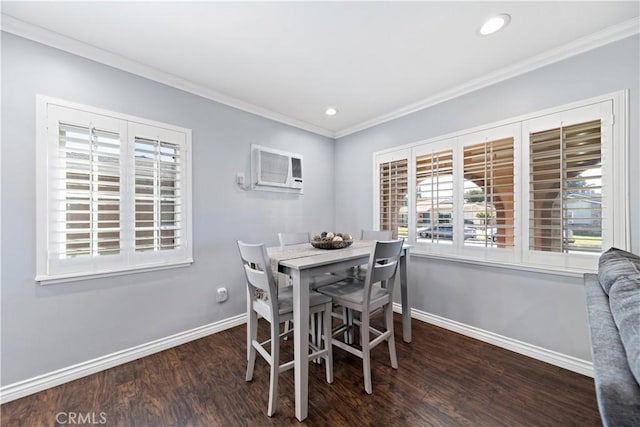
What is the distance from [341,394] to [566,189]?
90.6 inches

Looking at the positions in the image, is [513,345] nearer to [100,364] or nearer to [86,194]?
[100,364]

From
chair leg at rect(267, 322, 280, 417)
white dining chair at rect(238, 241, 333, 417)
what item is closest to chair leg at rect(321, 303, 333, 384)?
white dining chair at rect(238, 241, 333, 417)

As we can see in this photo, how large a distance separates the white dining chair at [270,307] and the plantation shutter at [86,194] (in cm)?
119

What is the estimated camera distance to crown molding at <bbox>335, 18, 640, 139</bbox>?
70.2 inches

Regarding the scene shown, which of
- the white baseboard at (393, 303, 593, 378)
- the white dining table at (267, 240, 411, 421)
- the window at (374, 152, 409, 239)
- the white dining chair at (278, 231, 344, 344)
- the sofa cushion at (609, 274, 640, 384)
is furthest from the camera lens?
the window at (374, 152, 409, 239)

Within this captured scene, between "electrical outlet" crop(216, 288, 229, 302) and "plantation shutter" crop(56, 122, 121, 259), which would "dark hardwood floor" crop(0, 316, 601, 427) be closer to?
"electrical outlet" crop(216, 288, 229, 302)

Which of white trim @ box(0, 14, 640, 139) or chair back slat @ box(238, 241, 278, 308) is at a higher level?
white trim @ box(0, 14, 640, 139)

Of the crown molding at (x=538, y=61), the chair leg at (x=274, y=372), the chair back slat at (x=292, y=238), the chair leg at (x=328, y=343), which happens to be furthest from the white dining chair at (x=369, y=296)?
the crown molding at (x=538, y=61)

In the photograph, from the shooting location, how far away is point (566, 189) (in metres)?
1.99

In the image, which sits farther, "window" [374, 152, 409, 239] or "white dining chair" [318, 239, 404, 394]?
"window" [374, 152, 409, 239]

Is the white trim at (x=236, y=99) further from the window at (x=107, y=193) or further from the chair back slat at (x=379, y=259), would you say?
the chair back slat at (x=379, y=259)

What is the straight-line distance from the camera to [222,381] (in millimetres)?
1896

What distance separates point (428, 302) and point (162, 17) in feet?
11.3

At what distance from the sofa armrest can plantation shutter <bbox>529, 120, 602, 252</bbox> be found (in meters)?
1.23
